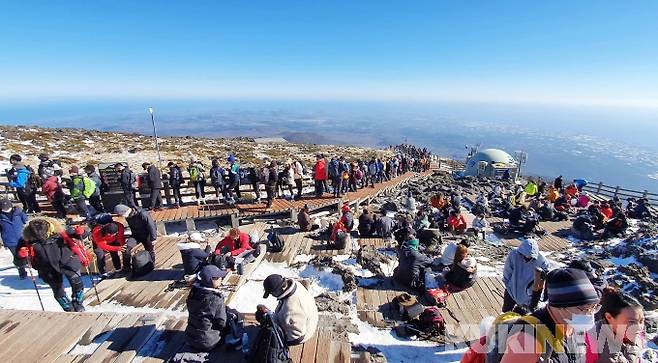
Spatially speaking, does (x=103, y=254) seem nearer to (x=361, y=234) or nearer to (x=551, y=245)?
(x=361, y=234)

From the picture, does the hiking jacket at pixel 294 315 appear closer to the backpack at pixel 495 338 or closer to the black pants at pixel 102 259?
the backpack at pixel 495 338

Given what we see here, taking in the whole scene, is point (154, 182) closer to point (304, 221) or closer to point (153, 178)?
point (153, 178)

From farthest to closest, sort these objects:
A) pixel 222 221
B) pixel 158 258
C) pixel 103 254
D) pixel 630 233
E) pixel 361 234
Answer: pixel 630 233 < pixel 222 221 < pixel 361 234 < pixel 158 258 < pixel 103 254

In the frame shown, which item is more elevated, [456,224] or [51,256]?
[51,256]

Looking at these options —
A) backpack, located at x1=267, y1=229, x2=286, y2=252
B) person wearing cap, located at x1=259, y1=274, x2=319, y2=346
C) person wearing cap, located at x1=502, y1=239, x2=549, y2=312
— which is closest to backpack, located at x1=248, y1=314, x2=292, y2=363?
person wearing cap, located at x1=259, y1=274, x2=319, y2=346

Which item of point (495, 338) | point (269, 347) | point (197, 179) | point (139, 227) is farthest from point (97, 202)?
point (495, 338)

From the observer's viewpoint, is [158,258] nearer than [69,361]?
No

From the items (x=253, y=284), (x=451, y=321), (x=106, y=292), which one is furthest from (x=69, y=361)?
(x=451, y=321)
